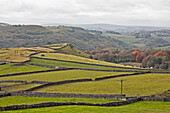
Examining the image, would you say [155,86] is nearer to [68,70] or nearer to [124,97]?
[124,97]

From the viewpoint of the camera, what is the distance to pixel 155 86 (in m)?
47.9

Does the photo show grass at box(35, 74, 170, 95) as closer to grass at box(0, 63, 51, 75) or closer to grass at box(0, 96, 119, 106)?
grass at box(0, 96, 119, 106)

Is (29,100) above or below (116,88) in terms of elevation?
below

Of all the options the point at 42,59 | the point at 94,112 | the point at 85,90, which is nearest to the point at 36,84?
the point at 85,90

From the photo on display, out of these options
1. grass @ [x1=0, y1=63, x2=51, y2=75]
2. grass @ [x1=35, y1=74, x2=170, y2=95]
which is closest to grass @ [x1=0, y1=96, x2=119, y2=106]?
grass @ [x1=35, y1=74, x2=170, y2=95]

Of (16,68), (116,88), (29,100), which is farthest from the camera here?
(16,68)

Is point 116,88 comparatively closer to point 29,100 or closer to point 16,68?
point 29,100

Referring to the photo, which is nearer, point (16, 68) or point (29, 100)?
point (29, 100)

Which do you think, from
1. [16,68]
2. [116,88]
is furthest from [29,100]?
[16,68]

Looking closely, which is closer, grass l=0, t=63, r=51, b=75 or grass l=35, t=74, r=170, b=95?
grass l=35, t=74, r=170, b=95

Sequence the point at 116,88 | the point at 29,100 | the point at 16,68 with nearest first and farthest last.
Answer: the point at 29,100 → the point at 116,88 → the point at 16,68

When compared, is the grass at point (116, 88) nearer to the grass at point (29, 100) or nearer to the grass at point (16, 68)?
the grass at point (29, 100)

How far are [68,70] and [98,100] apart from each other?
40208 millimetres

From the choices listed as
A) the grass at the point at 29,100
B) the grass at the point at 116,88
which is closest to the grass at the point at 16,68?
the grass at the point at 116,88
